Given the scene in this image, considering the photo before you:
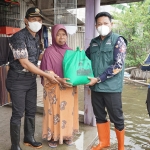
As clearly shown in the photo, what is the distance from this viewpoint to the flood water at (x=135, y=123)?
11.1 ft

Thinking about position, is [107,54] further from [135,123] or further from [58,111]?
[135,123]

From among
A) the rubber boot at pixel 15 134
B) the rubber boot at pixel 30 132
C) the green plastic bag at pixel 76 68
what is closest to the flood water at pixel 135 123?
the rubber boot at pixel 30 132

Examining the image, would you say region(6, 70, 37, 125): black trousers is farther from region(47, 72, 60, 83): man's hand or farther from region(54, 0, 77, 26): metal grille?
region(54, 0, 77, 26): metal grille

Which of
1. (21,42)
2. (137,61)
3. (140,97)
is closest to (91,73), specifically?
(21,42)

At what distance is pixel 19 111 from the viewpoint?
2627mm

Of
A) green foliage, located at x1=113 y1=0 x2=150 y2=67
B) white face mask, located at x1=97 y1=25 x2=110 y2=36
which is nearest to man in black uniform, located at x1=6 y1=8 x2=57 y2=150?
white face mask, located at x1=97 y1=25 x2=110 y2=36

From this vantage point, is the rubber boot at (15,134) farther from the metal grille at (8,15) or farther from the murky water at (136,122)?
the metal grille at (8,15)

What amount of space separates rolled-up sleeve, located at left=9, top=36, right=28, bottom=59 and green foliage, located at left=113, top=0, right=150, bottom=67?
8.64 meters

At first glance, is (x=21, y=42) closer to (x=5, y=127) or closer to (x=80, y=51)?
(x=80, y=51)

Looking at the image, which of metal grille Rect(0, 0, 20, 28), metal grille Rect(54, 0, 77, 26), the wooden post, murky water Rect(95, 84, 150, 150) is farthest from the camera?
metal grille Rect(0, 0, 20, 28)

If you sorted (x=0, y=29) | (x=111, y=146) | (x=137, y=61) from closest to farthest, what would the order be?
(x=111, y=146)
(x=0, y=29)
(x=137, y=61)

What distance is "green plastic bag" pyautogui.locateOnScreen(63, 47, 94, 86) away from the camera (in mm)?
2535

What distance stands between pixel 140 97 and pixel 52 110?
4.56 m

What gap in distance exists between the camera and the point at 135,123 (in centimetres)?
434
